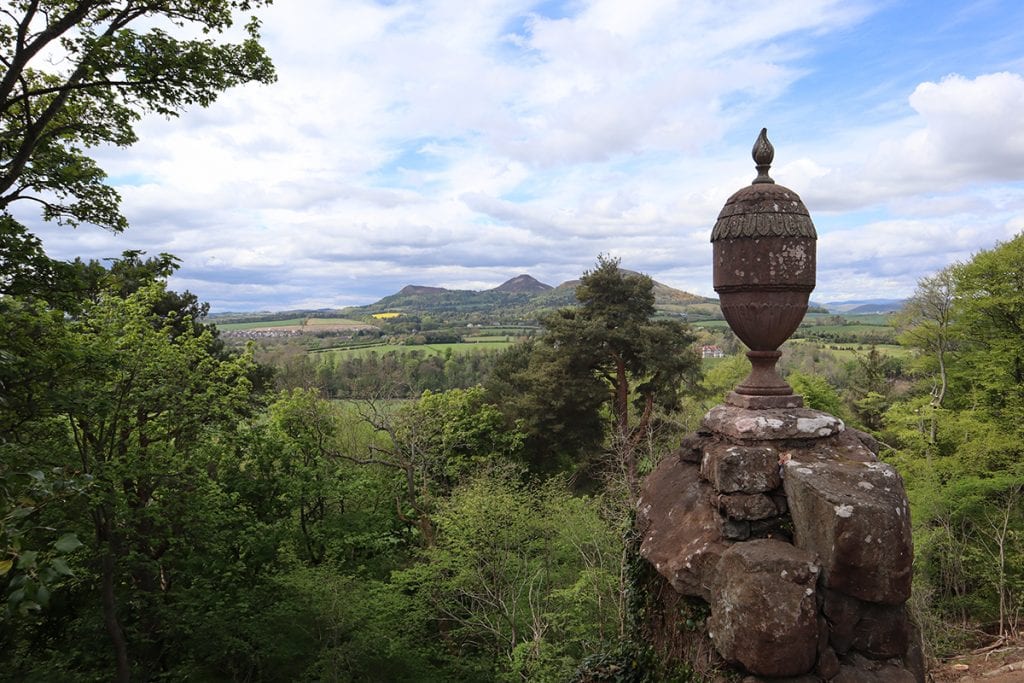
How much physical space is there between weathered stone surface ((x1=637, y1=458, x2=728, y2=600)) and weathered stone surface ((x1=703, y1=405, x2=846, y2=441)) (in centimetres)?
71

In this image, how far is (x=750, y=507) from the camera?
5090 mm

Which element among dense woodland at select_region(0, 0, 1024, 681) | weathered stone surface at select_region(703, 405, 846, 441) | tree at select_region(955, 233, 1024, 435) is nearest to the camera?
weathered stone surface at select_region(703, 405, 846, 441)

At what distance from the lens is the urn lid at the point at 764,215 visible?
5477 mm

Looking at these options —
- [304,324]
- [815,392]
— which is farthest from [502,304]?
[815,392]

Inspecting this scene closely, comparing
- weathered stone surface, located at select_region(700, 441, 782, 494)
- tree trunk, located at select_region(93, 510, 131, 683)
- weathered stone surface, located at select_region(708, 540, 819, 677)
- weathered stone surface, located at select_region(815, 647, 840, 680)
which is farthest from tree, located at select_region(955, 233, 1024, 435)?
tree trunk, located at select_region(93, 510, 131, 683)

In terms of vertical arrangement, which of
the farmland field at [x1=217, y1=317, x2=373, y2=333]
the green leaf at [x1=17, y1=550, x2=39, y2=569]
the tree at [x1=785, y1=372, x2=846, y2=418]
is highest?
the farmland field at [x1=217, y1=317, x2=373, y2=333]

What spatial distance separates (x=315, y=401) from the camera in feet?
62.6

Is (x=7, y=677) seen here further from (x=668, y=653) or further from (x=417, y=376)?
(x=417, y=376)

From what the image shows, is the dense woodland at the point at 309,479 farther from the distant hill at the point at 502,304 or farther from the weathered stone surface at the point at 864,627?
the distant hill at the point at 502,304

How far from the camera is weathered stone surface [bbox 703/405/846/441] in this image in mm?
5383

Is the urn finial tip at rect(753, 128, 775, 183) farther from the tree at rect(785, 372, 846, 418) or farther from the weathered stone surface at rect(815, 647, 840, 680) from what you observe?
the tree at rect(785, 372, 846, 418)

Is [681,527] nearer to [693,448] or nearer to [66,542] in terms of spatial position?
[693,448]

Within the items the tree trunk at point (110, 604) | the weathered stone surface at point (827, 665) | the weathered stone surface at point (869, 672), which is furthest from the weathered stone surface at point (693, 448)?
the tree trunk at point (110, 604)

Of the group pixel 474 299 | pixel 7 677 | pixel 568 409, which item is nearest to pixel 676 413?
pixel 568 409
